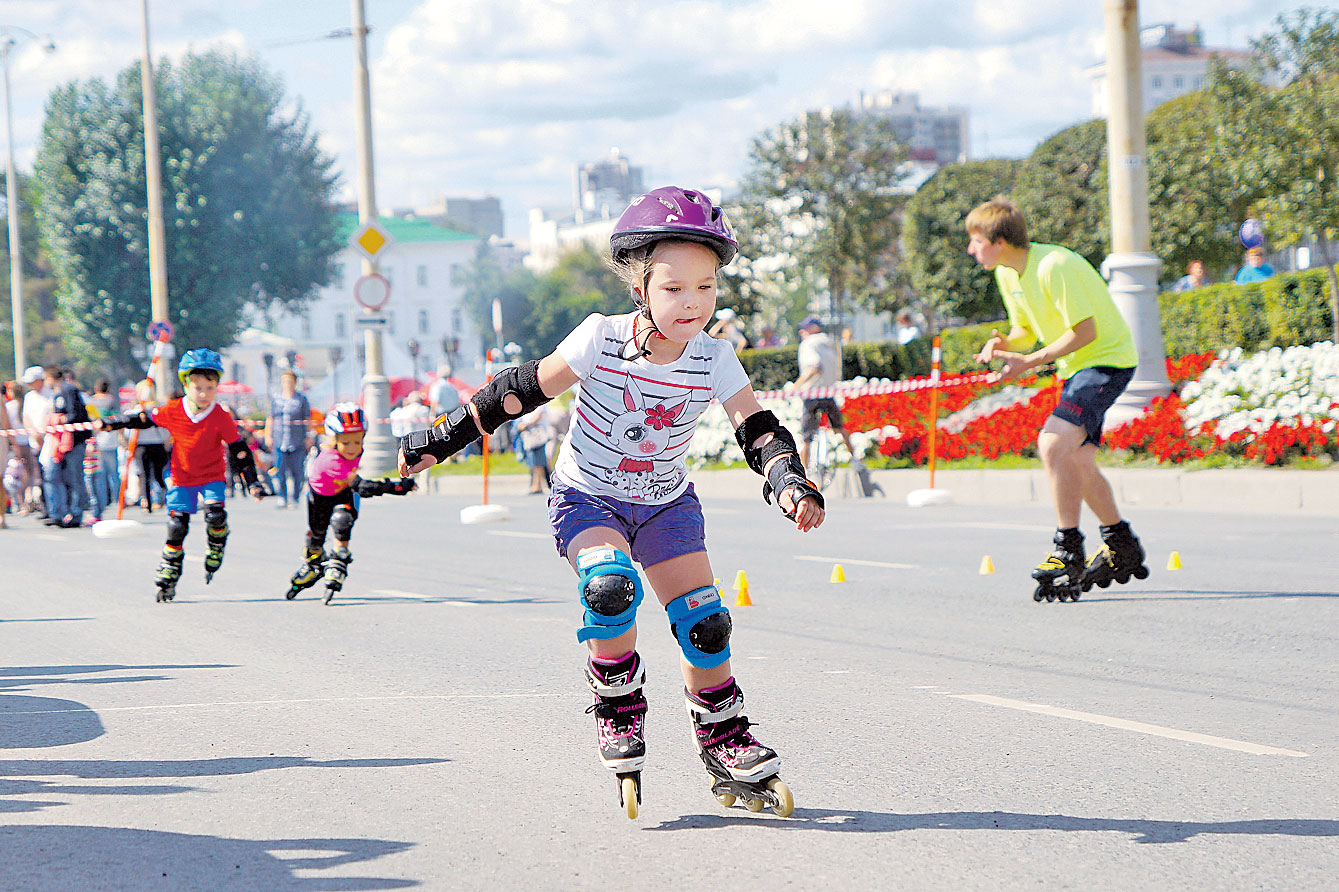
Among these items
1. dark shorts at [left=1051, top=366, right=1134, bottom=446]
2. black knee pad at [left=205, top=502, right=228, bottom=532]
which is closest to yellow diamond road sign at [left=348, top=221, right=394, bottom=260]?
black knee pad at [left=205, top=502, right=228, bottom=532]

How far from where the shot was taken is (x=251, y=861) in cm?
383

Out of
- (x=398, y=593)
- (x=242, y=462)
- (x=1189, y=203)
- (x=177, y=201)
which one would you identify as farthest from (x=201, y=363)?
(x=177, y=201)

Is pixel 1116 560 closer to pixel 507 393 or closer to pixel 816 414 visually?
pixel 507 393

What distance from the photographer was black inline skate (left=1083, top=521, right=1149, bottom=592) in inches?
331

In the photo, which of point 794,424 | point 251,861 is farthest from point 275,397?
point 251,861

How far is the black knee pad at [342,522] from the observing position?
32.5 ft

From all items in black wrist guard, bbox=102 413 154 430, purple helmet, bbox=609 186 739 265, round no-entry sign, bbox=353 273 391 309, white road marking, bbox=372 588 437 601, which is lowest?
white road marking, bbox=372 588 437 601

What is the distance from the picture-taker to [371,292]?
22.1m

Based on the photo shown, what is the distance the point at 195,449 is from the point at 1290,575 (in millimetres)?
6585

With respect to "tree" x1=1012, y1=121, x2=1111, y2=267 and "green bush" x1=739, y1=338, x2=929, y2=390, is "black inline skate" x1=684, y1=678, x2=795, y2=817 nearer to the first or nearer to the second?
"green bush" x1=739, y1=338, x2=929, y2=390

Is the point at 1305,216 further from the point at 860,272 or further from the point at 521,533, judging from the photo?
the point at 860,272

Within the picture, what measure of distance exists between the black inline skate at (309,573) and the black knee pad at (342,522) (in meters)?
0.16

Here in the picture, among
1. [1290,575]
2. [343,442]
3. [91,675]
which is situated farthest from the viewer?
[343,442]

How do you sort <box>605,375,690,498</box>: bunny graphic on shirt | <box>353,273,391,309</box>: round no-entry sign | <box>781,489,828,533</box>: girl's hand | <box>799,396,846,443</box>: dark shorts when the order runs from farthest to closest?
<box>353,273,391,309</box>: round no-entry sign
<box>799,396,846,443</box>: dark shorts
<box>605,375,690,498</box>: bunny graphic on shirt
<box>781,489,828,533</box>: girl's hand
